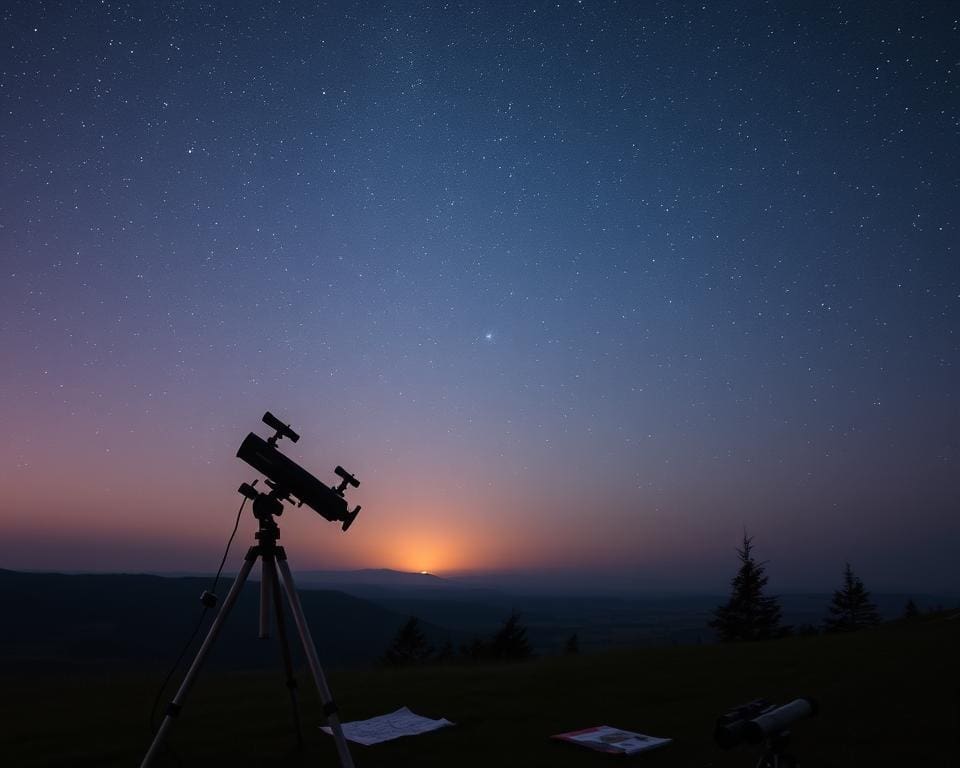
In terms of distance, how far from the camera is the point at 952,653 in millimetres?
9023

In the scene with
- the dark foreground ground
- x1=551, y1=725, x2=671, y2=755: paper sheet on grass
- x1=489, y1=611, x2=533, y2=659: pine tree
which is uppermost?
x1=551, y1=725, x2=671, y2=755: paper sheet on grass

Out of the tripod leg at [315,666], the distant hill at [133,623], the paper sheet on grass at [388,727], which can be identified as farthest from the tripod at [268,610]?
the distant hill at [133,623]

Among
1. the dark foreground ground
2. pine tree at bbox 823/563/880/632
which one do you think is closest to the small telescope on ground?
the dark foreground ground

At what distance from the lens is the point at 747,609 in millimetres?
53750

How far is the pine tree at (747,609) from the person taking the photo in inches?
2082

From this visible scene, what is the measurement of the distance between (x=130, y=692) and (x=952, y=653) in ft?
37.8

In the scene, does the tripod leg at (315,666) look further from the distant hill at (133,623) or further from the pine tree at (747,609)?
the distant hill at (133,623)

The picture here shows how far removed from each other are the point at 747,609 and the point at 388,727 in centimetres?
5582

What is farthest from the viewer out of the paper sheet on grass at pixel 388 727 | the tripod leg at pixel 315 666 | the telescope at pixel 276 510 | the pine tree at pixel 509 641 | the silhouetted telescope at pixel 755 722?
the pine tree at pixel 509 641

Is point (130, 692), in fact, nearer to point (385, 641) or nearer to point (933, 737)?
point (933, 737)

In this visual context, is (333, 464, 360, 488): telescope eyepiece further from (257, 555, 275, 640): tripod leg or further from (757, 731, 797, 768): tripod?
(757, 731, 797, 768): tripod

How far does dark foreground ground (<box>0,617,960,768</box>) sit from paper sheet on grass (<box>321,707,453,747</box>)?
0.56 ft

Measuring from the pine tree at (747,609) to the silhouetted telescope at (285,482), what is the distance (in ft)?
182

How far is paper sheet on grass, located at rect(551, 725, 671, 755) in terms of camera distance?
4965 mm
